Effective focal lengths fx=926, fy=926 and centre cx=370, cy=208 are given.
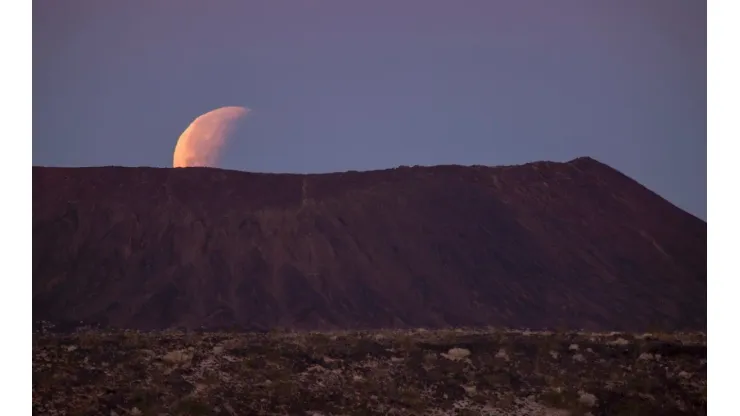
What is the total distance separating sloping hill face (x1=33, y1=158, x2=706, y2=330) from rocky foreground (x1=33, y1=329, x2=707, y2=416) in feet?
17.8

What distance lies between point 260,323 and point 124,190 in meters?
8.02

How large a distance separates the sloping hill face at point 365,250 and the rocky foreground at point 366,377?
542 cm

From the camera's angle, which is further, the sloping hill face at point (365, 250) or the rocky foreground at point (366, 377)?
the sloping hill face at point (365, 250)

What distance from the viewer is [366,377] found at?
1565cm

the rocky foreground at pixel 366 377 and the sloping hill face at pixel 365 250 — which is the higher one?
the sloping hill face at pixel 365 250

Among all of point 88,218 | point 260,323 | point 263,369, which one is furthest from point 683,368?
point 88,218

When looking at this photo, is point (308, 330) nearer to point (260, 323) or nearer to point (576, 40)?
point (260, 323)

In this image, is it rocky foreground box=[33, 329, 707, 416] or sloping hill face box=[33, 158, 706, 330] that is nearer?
rocky foreground box=[33, 329, 707, 416]

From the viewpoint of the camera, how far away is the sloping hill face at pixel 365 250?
23.6m

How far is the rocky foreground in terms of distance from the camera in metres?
14.8

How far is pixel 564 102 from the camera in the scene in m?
23.2

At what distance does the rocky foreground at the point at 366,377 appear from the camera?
48.6ft

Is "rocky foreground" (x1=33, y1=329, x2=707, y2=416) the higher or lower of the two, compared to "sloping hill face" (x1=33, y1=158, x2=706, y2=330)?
lower

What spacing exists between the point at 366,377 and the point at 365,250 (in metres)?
11.4
